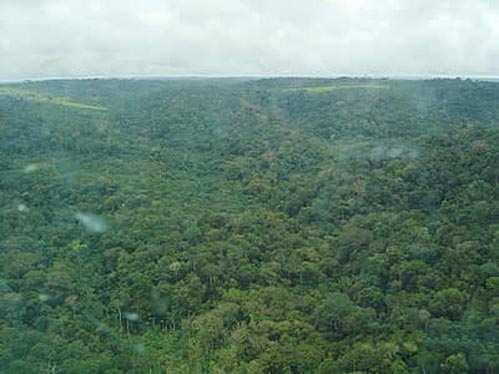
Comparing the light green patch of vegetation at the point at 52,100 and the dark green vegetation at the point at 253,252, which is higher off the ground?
the light green patch of vegetation at the point at 52,100

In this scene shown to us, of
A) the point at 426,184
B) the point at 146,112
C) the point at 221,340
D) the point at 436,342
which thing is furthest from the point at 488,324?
the point at 146,112

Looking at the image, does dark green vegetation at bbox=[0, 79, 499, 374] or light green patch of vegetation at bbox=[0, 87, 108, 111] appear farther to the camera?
light green patch of vegetation at bbox=[0, 87, 108, 111]

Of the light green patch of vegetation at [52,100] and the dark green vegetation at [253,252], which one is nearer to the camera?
the dark green vegetation at [253,252]

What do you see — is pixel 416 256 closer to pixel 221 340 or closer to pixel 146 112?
pixel 221 340

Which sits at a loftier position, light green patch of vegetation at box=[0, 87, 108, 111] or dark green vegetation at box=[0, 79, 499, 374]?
light green patch of vegetation at box=[0, 87, 108, 111]

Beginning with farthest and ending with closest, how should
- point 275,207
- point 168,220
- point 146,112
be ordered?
1. point 146,112
2. point 275,207
3. point 168,220

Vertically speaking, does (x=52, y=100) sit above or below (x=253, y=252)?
above

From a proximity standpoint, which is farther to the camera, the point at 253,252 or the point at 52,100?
the point at 52,100

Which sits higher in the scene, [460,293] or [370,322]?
[460,293]
